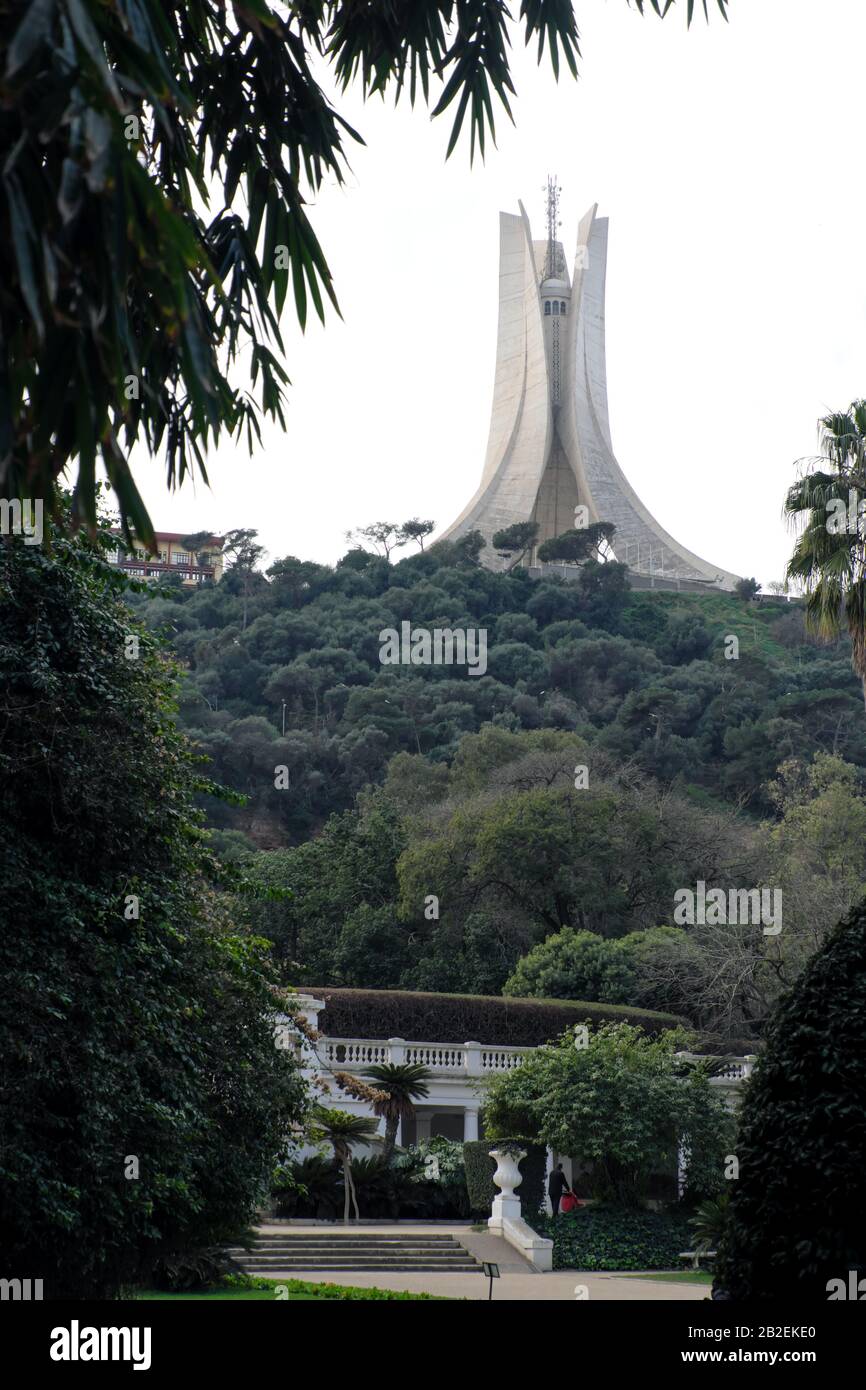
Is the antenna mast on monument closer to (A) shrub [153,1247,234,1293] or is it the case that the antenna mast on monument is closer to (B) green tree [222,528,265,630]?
(B) green tree [222,528,265,630]

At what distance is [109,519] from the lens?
10961 millimetres

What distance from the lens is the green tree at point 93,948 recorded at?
886 cm

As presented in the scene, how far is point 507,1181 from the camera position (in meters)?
19.9

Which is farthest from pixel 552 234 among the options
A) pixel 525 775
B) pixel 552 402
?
pixel 525 775

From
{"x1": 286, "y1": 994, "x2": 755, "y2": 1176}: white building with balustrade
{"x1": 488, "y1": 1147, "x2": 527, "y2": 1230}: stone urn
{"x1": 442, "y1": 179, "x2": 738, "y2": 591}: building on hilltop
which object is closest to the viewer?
{"x1": 488, "y1": 1147, "x2": 527, "y2": 1230}: stone urn

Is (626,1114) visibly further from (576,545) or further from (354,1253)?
(576,545)

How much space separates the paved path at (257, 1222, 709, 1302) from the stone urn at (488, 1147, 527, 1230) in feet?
1.05

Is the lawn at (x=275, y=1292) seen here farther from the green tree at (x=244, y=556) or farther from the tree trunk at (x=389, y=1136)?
the green tree at (x=244, y=556)

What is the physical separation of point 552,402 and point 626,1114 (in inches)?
3566

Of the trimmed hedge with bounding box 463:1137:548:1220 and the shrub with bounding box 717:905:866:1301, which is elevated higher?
the shrub with bounding box 717:905:866:1301

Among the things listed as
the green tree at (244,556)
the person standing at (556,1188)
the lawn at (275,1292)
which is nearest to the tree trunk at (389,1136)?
the person standing at (556,1188)

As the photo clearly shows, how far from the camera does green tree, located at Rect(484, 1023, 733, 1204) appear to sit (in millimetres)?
19750

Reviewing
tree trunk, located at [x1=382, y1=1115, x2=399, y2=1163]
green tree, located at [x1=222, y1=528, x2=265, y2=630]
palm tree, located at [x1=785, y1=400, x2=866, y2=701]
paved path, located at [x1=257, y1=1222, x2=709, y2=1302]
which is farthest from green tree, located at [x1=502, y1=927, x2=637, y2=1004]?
green tree, located at [x1=222, y1=528, x2=265, y2=630]
